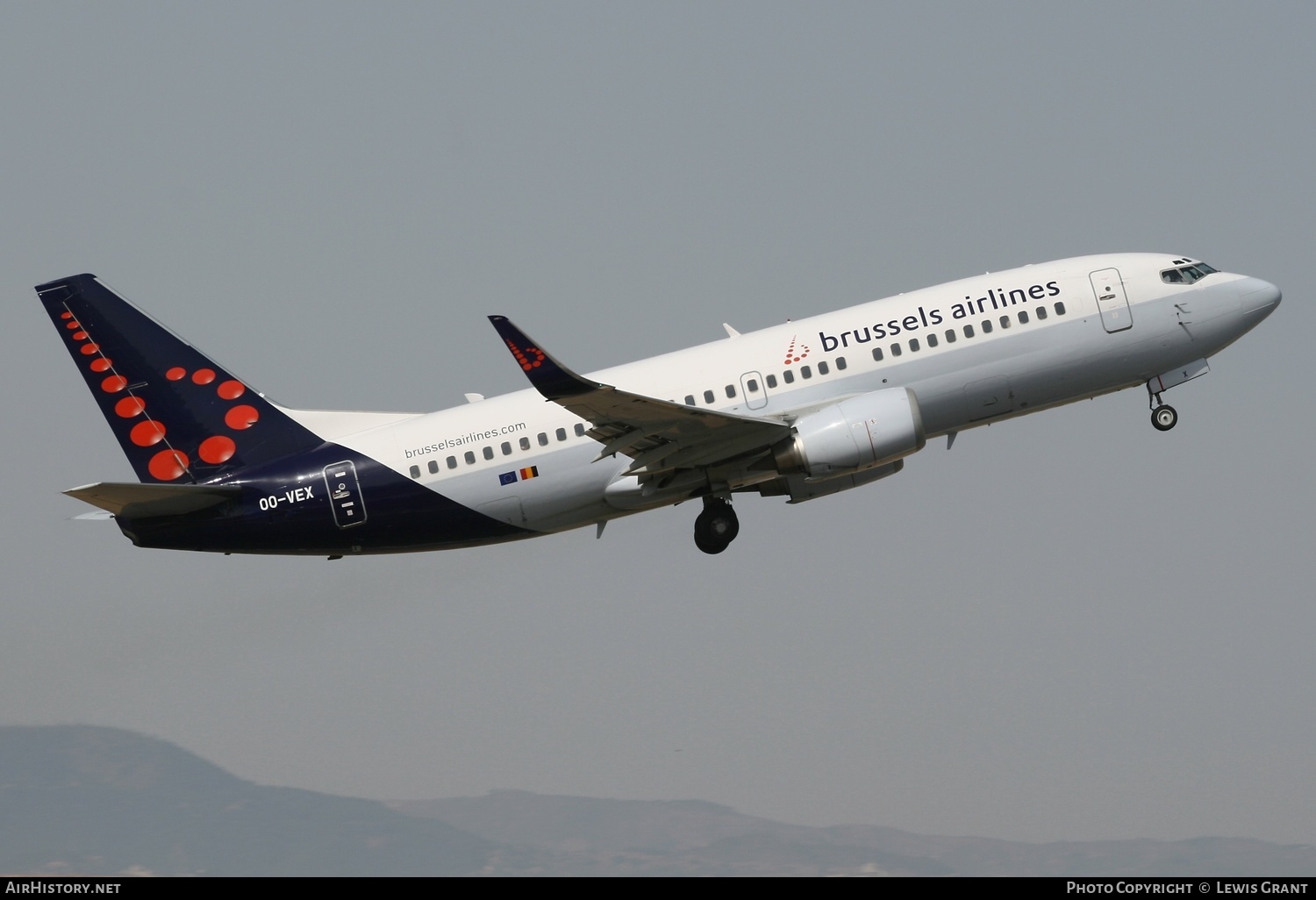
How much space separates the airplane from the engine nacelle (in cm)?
5

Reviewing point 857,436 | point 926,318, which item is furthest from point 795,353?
point 926,318

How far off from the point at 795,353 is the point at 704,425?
3479 millimetres

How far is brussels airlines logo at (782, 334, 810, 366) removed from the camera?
119 feet

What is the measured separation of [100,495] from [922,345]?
20066mm

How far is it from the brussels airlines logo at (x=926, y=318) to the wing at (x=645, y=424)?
2522mm

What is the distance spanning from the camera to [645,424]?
3434cm

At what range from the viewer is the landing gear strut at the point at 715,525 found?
38.3 metres

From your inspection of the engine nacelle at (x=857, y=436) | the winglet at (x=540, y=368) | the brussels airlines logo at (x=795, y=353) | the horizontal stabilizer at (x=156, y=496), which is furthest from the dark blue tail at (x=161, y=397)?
the engine nacelle at (x=857, y=436)

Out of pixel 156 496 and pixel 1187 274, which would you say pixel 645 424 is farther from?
pixel 1187 274

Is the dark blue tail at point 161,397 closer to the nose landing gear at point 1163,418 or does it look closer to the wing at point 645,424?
the wing at point 645,424
